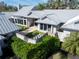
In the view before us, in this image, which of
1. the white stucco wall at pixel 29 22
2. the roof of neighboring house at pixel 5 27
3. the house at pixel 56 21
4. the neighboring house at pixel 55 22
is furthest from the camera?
the white stucco wall at pixel 29 22

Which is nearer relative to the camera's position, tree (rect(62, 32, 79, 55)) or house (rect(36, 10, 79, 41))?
tree (rect(62, 32, 79, 55))

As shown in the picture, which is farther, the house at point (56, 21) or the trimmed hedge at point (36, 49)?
the house at point (56, 21)

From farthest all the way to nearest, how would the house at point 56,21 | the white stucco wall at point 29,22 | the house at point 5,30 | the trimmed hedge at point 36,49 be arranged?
1. the white stucco wall at point 29,22
2. the house at point 56,21
3. the house at point 5,30
4. the trimmed hedge at point 36,49

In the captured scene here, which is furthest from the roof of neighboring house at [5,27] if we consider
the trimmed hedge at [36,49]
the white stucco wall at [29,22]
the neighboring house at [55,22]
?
the white stucco wall at [29,22]

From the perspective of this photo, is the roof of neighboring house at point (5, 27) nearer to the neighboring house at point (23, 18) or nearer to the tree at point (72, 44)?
the tree at point (72, 44)

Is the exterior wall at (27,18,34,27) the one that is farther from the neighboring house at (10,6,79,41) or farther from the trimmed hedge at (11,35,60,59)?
the trimmed hedge at (11,35,60,59)

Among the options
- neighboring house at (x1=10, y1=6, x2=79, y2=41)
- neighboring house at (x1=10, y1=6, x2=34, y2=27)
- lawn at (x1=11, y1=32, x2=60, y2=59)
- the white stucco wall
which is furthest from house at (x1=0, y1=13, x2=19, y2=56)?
neighboring house at (x1=10, y1=6, x2=34, y2=27)

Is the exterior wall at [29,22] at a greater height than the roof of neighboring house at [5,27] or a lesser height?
lesser
